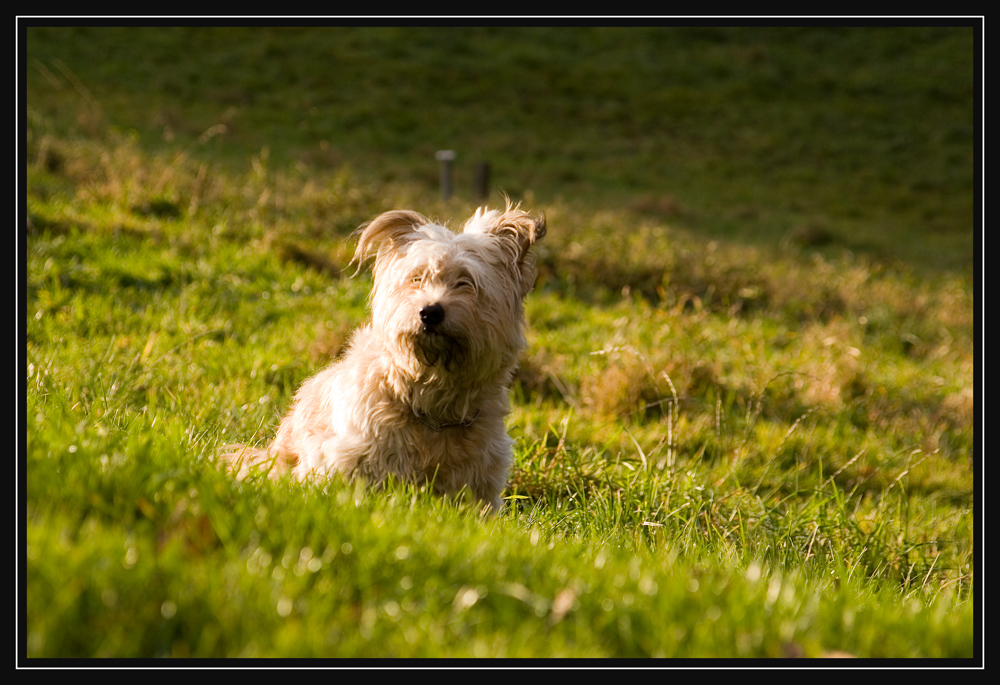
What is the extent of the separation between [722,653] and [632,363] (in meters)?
5.04

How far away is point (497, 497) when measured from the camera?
4.54 m

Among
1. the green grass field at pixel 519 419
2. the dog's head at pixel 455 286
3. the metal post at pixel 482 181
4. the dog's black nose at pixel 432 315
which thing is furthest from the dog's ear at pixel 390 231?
the metal post at pixel 482 181

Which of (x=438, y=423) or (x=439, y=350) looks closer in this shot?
(x=439, y=350)

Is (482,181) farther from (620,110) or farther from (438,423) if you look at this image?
(438,423)

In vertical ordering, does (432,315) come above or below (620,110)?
below

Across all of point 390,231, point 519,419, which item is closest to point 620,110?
point 519,419

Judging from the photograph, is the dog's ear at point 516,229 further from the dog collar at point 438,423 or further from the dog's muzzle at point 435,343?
the dog collar at point 438,423

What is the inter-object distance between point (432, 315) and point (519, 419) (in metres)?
2.54

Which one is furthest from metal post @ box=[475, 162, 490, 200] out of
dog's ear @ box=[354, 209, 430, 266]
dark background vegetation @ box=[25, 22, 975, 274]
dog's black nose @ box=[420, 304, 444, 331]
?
dog's black nose @ box=[420, 304, 444, 331]

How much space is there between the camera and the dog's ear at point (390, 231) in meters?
4.55

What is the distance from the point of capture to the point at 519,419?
21.2ft

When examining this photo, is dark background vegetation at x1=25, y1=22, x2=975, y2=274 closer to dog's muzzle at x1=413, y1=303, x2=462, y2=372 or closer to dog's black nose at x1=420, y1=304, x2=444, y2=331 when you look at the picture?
dog's muzzle at x1=413, y1=303, x2=462, y2=372
